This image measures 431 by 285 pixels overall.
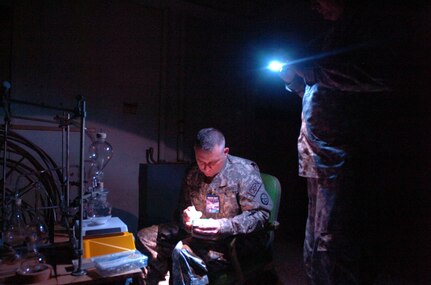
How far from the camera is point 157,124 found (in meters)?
3.57

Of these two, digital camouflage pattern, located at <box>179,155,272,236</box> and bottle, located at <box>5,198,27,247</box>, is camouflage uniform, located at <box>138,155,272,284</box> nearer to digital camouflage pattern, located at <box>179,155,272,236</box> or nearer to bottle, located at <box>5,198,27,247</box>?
digital camouflage pattern, located at <box>179,155,272,236</box>

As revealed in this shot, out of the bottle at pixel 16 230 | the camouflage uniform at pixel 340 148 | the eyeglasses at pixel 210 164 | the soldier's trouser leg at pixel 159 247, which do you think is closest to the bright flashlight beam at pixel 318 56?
the camouflage uniform at pixel 340 148

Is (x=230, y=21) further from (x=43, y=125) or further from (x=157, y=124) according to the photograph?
(x=43, y=125)

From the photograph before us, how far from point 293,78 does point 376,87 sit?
0.45 meters

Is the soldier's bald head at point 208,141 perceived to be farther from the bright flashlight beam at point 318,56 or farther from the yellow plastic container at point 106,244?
the yellow plastic container at point 106,244

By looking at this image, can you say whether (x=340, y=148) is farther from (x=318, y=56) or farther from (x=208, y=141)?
(x=208, y=141)

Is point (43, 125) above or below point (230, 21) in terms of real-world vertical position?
below

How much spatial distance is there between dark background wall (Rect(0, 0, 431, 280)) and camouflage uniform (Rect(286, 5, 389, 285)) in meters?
1.89

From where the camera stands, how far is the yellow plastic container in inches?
65.9

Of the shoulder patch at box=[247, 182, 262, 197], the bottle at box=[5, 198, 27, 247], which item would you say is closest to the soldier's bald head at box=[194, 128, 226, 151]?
the shoulder patch at box=[247, 182, 262, 197]

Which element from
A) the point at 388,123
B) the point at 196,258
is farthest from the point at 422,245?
the point at 196,258

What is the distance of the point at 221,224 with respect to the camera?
1.70m

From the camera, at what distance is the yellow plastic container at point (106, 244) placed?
1.67 m

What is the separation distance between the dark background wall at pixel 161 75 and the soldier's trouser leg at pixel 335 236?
7.20 feet
